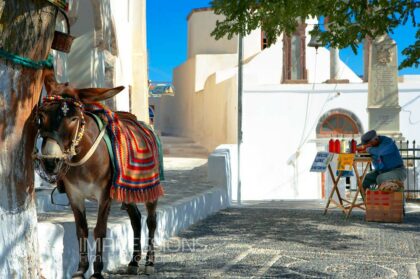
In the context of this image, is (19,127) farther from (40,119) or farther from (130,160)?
(130,160)

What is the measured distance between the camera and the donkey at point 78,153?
4.12m

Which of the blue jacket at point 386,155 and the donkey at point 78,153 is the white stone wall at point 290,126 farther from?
the donkey at point 78,153

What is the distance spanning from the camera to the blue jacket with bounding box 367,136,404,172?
938cm

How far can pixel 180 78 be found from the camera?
39.2 metres

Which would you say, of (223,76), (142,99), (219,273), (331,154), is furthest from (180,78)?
(219,273)

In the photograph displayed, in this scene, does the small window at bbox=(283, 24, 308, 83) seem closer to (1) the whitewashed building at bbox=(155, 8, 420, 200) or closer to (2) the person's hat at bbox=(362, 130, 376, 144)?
(1) the whitewashed building at bbox=(155, 8, 420, 200)

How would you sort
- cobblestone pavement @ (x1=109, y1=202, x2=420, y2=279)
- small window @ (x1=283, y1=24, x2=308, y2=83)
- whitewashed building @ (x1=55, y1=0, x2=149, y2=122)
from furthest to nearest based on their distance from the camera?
small window @ (x1=283, y1=24, x2=308, y2=83), whitewashed building @ (x1=55, y1=0, x2=149, y2=122), cobblestone pavement @ (x1=109, y1=202, x2=420, y2=279)

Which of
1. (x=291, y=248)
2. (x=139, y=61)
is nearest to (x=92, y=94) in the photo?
(x=291, y=248)

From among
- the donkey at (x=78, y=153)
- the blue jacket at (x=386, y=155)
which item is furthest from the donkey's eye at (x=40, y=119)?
the blue jacket at (x=386, y=155)

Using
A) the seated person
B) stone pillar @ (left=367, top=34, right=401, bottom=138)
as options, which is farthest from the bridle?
stone pillar @ (left=367, top=34, right=401, bottom=138)

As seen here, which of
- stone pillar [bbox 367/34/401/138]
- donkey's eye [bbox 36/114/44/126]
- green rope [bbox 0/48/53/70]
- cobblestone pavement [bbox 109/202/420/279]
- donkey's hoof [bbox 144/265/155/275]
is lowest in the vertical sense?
cobblestone pavement [bbox 109/202/420/279]

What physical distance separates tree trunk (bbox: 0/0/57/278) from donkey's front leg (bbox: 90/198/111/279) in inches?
52.8

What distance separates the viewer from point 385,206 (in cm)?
916

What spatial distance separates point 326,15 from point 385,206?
10.3ft
